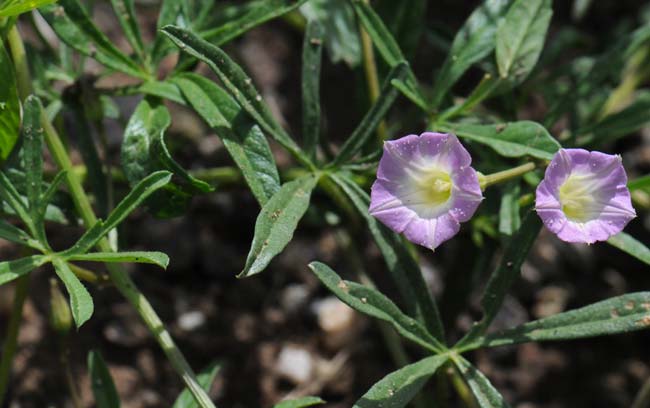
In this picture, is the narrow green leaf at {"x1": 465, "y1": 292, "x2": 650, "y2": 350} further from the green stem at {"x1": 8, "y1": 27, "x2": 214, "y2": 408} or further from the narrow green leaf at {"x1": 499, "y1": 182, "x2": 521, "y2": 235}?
the green stem at {"x1": 8, "y1": 27, "x2": 214, "y2": 408}

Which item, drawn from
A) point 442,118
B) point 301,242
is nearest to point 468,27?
point 442,118

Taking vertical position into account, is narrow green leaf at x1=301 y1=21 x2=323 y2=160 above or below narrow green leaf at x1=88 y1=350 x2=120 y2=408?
above

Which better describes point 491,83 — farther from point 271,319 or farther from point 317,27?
point 271,319

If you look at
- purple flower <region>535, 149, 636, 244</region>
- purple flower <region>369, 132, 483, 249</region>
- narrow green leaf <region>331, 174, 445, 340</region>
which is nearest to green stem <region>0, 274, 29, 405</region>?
narrow green leaf <region>331, 174, 445, 340</region>

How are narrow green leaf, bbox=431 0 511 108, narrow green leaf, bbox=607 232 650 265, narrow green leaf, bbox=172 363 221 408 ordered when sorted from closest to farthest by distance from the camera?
narrow green leaf, bbox=607 232 650 265
narrow green leaf, bbox=172 363 221 408
narrow green leaf, bbox=431 0 511 108

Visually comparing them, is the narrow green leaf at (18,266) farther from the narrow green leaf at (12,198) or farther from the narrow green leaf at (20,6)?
the narrow green leaf at (20,6)

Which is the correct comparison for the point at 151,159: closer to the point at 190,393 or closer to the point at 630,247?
the point at 190,393
